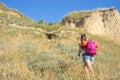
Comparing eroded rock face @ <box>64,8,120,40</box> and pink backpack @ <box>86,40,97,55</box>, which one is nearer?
pink backpack @ <box>86,40,97,55</box>

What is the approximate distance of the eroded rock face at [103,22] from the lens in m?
43.2

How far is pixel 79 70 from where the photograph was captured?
11859mm

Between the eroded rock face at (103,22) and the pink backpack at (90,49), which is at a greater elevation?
the eroded rock face at (103,22)

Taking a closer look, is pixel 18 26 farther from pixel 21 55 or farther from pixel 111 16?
pixel 111 16

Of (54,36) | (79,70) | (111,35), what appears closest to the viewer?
(79,70)

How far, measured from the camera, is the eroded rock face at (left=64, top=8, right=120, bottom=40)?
43250 mm

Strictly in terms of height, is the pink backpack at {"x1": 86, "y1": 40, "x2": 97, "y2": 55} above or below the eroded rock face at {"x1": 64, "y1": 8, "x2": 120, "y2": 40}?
below

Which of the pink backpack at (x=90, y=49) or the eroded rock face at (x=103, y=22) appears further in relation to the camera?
the eroded rock face at (x=103, y=22)

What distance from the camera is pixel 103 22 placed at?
45.5 m

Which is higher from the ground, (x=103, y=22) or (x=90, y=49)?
(x=103, y=22)

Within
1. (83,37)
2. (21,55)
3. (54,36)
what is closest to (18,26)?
(54,36)

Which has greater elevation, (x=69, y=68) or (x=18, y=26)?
(x=18, y=26)

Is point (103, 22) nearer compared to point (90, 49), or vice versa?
point (90, 49)

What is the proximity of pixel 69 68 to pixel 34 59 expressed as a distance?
240cm
